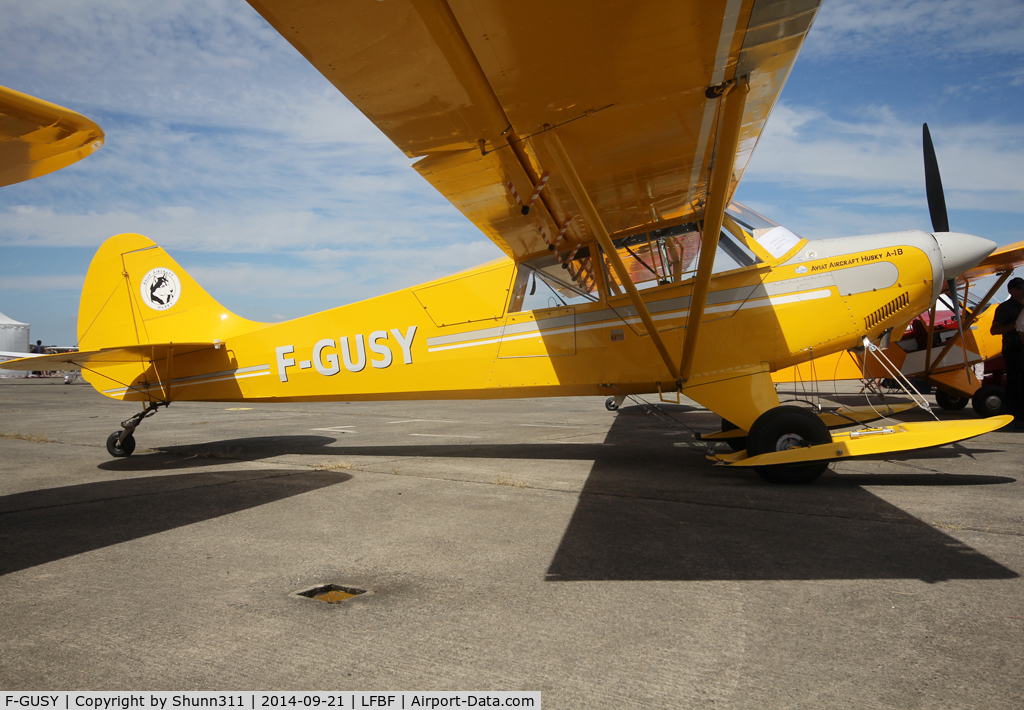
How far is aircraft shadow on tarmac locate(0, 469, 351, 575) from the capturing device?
3.67m

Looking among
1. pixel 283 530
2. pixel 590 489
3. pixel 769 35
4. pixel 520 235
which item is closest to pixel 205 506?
pixel 283 530

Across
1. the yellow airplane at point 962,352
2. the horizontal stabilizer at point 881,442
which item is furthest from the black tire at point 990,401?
the horizontal stabilizer at point 881,442

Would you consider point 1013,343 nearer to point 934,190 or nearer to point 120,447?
point 934,190

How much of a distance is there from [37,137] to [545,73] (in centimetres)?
296

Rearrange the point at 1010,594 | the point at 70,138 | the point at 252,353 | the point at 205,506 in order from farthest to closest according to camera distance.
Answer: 1. the point at 252,353
2. the point at 205,506
3. the point at 70,138
4. the point at 1010,594

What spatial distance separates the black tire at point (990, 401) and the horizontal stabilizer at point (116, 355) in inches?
437

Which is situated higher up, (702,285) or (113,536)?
(702,285)

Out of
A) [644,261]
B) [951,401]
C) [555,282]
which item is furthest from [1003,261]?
[555,282]

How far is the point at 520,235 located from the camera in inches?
241

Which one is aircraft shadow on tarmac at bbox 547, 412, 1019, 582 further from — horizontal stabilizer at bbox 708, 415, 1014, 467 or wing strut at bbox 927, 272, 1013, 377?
wing strut at bbox 927, 272, 1013, 377

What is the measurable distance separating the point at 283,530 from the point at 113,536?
107 cm

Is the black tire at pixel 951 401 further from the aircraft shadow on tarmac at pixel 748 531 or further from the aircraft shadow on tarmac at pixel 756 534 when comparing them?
the aircraft shadow on tarmac at pixel 756 534

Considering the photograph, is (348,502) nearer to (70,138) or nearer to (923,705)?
(70,138)

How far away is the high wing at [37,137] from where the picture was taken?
3.16m
